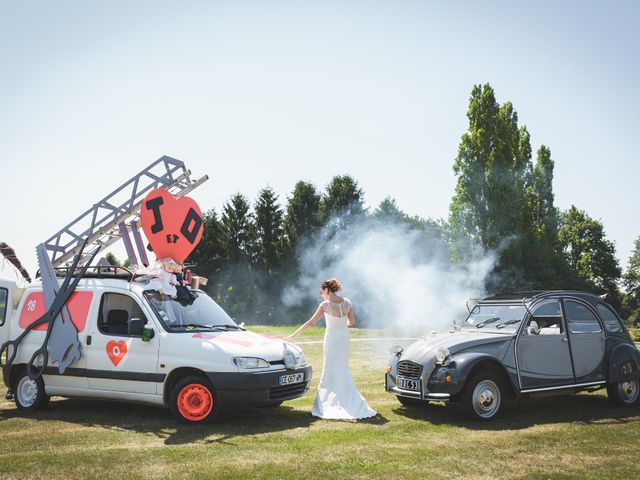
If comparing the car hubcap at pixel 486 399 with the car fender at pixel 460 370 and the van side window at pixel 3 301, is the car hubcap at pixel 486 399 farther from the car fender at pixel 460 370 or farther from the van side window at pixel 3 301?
the van side window at pixel 3 301

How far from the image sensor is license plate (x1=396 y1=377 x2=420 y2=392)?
26.4 ft

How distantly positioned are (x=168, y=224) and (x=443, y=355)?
4.88m

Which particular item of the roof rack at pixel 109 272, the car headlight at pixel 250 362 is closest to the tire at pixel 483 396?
the car headlight at pixel 250 362

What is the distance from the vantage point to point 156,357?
7.86 metres

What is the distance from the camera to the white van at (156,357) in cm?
762

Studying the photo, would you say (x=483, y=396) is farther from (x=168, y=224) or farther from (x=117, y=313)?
(x=168, y=224)

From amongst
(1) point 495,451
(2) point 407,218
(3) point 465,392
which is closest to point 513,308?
(3) point 465,392

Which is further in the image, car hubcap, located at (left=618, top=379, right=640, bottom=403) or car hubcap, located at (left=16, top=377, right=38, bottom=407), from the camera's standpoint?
car hubcap, located at (left=618, top=379, right=640, bottom=403)

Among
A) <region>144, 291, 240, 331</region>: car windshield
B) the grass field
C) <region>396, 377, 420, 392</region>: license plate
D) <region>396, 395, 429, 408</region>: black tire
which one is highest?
<region>144, 291, 240, 331</region>: car windshield

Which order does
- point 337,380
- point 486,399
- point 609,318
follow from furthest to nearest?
point 609,318, point 337,380, point 486,399

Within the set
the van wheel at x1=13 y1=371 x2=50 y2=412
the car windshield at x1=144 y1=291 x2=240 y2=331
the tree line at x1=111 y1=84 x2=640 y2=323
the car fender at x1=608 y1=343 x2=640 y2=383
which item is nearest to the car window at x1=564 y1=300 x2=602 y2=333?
the car fender at x1=608 y1=343 x2=640 y2=383

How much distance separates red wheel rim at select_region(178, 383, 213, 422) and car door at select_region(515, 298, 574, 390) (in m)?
4.36

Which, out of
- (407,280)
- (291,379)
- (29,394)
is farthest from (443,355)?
(407,280)

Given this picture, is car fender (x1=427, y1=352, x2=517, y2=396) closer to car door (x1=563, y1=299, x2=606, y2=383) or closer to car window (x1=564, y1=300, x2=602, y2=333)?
car door (x1=563, y1=299, x2=606, y2=383)
